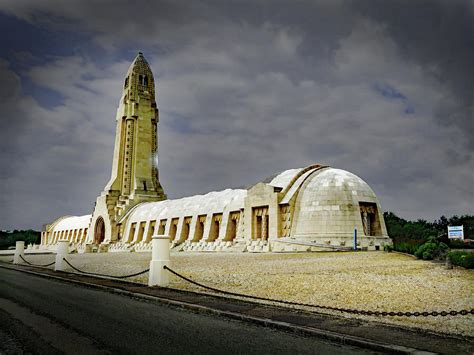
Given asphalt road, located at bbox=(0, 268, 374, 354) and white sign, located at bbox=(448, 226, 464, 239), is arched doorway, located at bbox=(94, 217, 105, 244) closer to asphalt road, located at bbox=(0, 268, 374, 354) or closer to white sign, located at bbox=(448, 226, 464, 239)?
white sign, located at bbox=(448, 226, 464, 239)

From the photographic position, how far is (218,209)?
3750 cm

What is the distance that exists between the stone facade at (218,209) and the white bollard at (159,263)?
16.9m

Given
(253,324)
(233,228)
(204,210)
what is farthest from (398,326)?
(204,210)

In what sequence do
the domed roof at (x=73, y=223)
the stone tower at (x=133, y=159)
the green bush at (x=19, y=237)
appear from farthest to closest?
1. the green bush at (x=19, y=237)
2. the domed roof at (x=73, y=223)
3. the stone tower at (x=133, y=159)

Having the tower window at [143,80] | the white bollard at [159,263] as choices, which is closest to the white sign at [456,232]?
the white bollard at [159,263]

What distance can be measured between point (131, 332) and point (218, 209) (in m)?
31.9

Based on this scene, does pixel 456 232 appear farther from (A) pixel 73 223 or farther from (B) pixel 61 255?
(A) pixel 73 223

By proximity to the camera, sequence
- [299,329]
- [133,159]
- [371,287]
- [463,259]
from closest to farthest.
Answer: [299,329] < [371,287] < [463,259] < [133,159]

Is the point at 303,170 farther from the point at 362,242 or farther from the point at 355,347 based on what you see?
the point at 355,347

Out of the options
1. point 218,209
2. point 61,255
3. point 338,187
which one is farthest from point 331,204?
point 61,255

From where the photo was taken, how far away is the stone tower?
5531 centimetres

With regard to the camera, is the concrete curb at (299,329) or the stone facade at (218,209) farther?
the stone facade at (218,209)

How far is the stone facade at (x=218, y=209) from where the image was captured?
28.6 m

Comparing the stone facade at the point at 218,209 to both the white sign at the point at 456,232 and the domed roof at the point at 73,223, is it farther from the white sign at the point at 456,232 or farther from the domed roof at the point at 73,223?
the white sign at the point at 456,232
